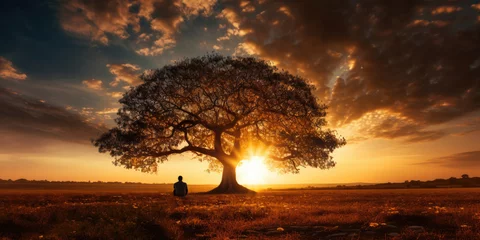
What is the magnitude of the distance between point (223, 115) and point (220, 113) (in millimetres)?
514

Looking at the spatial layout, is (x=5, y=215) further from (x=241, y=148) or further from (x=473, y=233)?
(x=241, y=148)

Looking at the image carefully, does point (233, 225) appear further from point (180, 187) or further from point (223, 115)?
point (223, 115)

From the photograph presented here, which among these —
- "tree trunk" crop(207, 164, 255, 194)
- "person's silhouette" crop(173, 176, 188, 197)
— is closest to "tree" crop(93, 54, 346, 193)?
"tree trunk" crop(207, 164, 255, 194)

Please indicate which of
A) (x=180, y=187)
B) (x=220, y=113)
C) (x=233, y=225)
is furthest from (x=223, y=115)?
(x=233, y=225)

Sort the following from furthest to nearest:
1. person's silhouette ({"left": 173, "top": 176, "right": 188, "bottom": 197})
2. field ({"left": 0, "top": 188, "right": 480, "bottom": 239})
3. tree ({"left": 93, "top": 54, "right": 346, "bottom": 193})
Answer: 1. tree ({"left": 93, "top": 54, "right": 346, "bottom": 193})
2. person's silhouette ({"left": 173, "top": 176, "right": 188, "bottom": 197})
3. field ({"left": 0, "top": 188, "right": 480, "bottom": 239})

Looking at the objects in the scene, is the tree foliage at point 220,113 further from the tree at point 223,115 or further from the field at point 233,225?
the field at point 233,225

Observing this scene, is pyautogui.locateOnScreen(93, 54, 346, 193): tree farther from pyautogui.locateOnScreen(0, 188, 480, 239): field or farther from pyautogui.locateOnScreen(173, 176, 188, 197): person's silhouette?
pyautogui.locateOnScreen(0, 188, 480, 239): field

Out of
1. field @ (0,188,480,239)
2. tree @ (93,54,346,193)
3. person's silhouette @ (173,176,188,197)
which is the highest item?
tree @ (93,54,346,193)

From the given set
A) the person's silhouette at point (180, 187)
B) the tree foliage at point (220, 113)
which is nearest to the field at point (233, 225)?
the person's silhouette at point (180, 187)

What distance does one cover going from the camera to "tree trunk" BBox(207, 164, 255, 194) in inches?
1458

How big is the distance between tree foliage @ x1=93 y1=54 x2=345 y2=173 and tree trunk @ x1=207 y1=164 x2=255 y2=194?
0.77 metres

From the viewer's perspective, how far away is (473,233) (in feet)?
22.6

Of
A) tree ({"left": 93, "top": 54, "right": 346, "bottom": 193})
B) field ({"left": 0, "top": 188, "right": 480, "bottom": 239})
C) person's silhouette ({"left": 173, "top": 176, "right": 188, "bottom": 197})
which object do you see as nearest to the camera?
field ({"left": 0, "top": 188, "right": 480, "bottom": 239})

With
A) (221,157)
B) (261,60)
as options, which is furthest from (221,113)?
(261,60)
